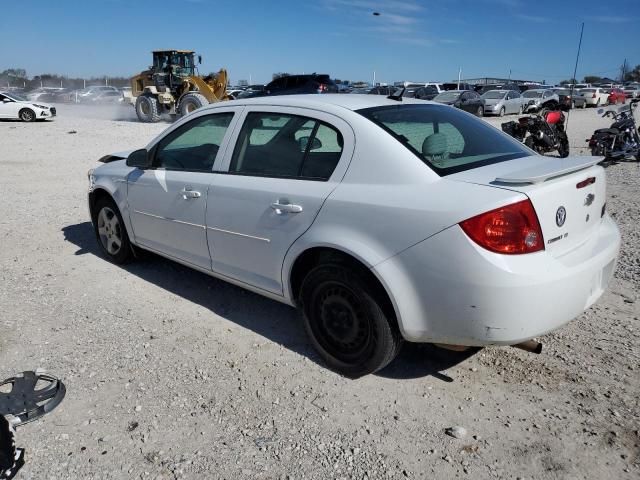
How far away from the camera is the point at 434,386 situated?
3152 millimetres

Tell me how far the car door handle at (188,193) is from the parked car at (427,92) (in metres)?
31.3

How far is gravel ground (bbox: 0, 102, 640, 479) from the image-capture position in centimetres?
254

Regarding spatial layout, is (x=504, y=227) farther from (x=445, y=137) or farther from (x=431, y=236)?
(x=445, y=137)

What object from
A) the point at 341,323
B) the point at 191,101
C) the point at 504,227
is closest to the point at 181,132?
the point at 341,323

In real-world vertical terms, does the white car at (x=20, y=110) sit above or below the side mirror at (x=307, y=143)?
below

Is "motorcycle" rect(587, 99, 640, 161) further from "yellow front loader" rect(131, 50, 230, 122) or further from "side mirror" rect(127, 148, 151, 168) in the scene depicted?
"yellow front loader" rect(131, 50, 230, 122)

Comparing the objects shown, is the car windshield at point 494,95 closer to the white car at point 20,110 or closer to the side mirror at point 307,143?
the white car at point 20,110

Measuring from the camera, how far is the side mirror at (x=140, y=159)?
14.5ft

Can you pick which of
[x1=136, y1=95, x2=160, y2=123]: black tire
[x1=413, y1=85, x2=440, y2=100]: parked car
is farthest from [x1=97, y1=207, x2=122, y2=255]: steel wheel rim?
[x1=413, y1=85, x2=440, y2=100]: parked car

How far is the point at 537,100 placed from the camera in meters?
31.9

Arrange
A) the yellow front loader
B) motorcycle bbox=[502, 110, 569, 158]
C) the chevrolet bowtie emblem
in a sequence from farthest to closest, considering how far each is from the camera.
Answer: the yellow front loader < motorcycle bbox=[502, 110, 569, 158] < the chevrolet bowtie emblem

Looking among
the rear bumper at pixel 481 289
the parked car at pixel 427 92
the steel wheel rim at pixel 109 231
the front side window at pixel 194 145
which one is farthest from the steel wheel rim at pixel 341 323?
the parked car at pixel 427 92

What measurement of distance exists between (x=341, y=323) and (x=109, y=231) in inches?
118

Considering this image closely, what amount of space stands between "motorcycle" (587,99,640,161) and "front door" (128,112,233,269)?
9.35 metres
